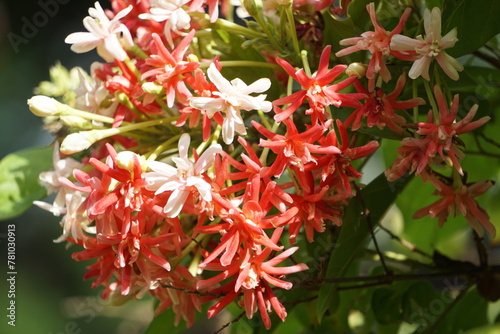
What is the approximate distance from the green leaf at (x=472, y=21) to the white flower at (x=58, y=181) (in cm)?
46

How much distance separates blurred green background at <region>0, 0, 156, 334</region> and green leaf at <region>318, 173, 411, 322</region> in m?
1.33

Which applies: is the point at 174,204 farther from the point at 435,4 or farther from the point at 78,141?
the point at 435,4

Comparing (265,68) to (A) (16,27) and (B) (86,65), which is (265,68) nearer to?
(B) (86,65)

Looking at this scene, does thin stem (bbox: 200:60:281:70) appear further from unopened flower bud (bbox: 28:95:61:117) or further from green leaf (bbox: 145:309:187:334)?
green leaf (bbox: 145:309:187:334)

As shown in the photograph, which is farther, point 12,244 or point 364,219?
point 12,244

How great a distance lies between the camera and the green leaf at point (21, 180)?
0.91 meters

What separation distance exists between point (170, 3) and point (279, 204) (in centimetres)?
26

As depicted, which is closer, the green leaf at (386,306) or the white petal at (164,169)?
the white petal at (164,169)

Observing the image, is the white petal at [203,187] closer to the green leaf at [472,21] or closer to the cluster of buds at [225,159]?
the cluster of buds at [225,159]

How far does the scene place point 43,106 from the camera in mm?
759

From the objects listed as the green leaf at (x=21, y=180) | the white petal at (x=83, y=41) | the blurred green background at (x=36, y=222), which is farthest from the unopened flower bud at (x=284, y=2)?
the blurred green background at (x=36, y=222)

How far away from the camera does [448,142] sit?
0.62 meters

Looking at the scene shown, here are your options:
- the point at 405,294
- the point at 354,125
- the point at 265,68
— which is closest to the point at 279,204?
the point at 354,125

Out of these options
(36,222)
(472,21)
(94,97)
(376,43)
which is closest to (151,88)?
(94,97)
